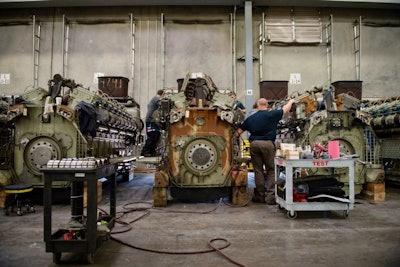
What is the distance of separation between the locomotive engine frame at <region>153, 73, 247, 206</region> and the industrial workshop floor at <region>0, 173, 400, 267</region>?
0.85ft

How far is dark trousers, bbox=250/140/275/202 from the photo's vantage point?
14.3 feet

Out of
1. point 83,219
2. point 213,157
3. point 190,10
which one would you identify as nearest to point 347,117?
point 213,157

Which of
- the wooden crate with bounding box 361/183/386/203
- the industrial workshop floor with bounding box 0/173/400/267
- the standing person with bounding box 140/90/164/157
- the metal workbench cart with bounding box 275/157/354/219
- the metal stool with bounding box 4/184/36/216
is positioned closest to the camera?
the industrial workshop floor with bounding box 0/173/400/267

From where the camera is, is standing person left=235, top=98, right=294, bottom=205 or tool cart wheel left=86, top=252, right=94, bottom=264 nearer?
tool cart wheel left=86, top=252, right=94, bottom=264

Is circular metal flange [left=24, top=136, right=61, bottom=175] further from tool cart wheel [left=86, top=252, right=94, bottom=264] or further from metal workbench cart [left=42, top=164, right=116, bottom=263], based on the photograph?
tool cart wheel [left=86, top=252, right=94, bottom=264]

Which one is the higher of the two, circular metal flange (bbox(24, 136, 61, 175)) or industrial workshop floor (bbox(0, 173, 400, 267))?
circular metal flange (bbox(24, 136, 61, 175))

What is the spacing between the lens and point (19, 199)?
3.99m

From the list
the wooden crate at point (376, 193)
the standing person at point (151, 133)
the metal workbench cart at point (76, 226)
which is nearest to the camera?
the metal workbench cart at point (76, 226)

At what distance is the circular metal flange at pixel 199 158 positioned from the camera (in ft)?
13.9

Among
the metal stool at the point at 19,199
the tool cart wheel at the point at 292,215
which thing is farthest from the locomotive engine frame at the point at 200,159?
the metal stool at the point at 19,199

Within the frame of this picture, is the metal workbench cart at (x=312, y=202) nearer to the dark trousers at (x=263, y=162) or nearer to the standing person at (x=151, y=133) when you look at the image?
the dark trousers at (x=263, y=162)

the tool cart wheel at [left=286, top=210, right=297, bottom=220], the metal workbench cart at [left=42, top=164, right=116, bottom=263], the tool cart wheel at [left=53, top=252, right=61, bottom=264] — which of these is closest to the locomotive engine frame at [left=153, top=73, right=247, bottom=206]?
the tool cart wheel at [left=286, top=210, right=297, bottom=220]

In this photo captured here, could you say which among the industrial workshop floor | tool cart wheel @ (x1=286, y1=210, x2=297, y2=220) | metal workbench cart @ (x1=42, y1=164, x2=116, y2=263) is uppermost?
metal workbench cart @ (x1=42, y1=164, x2=116, y2=263)

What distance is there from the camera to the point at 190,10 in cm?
943
